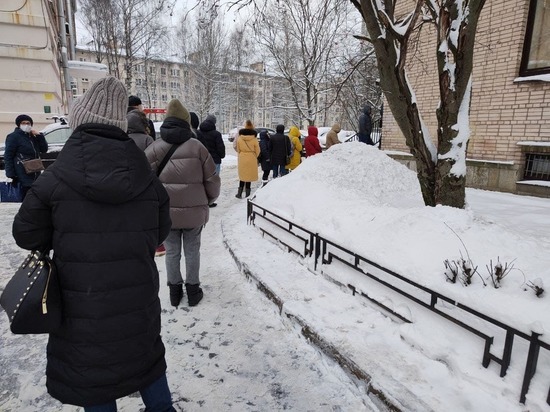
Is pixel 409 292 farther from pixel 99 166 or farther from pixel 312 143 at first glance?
pixel 312 143

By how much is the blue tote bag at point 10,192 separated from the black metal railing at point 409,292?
3.96m

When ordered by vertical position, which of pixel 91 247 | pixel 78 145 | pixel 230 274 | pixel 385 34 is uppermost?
pixel 385 34

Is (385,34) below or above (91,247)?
above

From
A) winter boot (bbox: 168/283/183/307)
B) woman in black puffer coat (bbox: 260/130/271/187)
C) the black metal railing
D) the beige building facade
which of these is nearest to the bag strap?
winter boot (bbox: 168/283/183/307)

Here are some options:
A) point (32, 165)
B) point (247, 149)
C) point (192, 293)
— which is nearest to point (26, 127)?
point (32, 165)

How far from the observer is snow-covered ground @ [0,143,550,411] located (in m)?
2.47

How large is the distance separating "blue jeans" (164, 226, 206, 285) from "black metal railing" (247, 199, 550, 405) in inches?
55.9

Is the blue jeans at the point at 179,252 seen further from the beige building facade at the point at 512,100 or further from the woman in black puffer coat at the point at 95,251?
the beige building facade at the point at 512,100

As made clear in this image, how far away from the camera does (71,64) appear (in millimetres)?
16094

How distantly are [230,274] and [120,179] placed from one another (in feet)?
10.7

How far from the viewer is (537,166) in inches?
298

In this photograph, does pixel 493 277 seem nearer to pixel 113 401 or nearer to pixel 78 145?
pixel 113 401

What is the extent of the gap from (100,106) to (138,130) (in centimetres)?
305

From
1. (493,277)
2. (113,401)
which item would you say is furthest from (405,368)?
(113,401)
